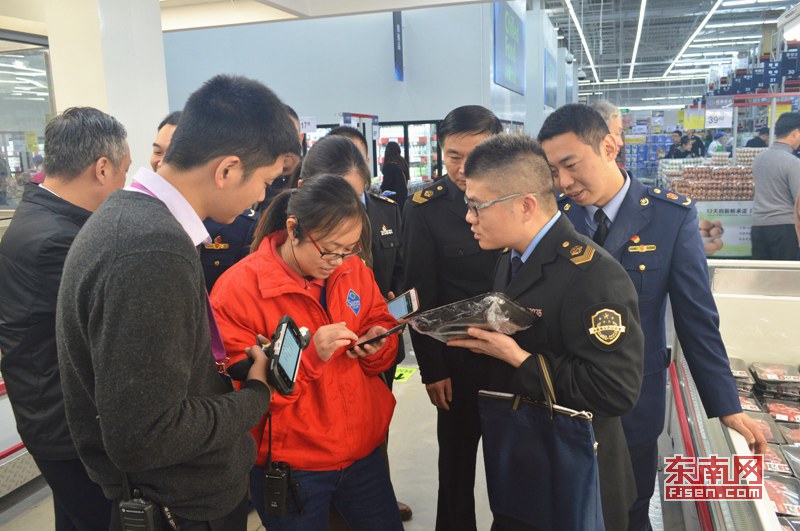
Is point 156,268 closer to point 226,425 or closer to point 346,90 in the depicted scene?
point 226,425

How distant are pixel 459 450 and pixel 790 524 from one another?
43.6 inches

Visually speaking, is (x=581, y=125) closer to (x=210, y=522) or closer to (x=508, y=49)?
(x=210, y=522)

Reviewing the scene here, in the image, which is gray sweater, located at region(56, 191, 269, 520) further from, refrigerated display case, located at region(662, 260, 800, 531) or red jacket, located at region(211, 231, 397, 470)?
refrigerated display case, located at region(662, 260, 800, 531)

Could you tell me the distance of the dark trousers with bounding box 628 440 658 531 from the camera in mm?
2053

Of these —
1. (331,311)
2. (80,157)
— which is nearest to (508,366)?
(331,311)

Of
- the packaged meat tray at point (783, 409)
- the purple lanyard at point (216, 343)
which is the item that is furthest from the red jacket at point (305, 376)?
the packaged meat tray at point (783, 409)

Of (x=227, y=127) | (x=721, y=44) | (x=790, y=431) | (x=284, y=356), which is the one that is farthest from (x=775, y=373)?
(x=721, y=44)

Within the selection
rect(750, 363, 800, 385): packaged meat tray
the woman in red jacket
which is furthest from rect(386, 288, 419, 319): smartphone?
rect(750, 363, 800, 385): packaged meat tray

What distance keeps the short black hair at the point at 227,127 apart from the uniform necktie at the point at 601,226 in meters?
1.32

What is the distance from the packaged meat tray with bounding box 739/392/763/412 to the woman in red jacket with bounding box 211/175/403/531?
1.67 meters

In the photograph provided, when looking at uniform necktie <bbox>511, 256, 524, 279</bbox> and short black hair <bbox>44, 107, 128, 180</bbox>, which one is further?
short black hair <bbox>44, 107, 128, 180</bbox>

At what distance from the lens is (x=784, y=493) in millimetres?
1951

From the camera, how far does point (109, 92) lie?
3.33m

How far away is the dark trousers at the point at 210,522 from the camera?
4.06 ft
